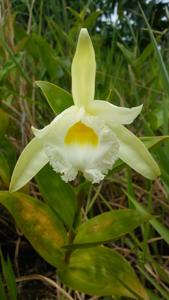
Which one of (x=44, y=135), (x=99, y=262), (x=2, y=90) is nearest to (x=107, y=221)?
(x=99, y=262)

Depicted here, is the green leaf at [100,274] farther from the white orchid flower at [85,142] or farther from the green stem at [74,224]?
A: the white orchid flower at [85,142]

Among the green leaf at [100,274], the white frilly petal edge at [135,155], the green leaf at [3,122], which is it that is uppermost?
the white frilly petal edge at [135,155]

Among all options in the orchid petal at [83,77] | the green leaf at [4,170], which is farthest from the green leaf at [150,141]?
the green leaf at [4,170]

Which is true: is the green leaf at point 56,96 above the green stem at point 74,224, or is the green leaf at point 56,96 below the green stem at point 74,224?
above

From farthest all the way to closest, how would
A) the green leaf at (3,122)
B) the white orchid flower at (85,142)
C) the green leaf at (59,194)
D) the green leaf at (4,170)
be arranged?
1. the green leaf at (3,122)
2. the green leaf at (4,170)
3. the green leaf at (59,194)
4. the white orchid flower at (85,142)

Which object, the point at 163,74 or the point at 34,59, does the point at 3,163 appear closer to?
the point at 163,74

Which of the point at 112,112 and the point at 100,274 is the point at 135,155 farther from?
the point at 100,274

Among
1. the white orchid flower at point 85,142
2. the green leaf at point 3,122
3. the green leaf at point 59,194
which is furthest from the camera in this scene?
the green leaf at point 3,122
